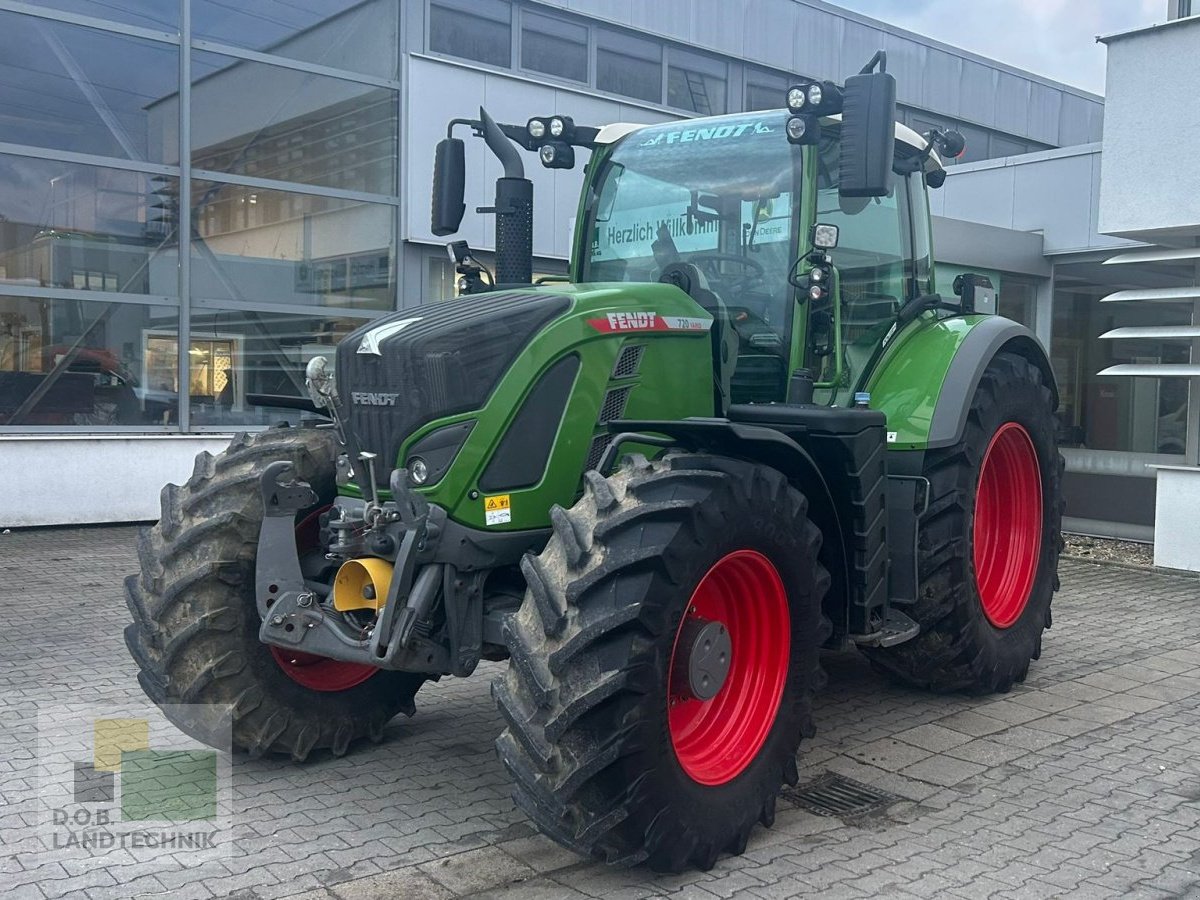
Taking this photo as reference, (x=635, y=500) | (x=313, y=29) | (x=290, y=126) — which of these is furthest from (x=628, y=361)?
(x=313, y=29)

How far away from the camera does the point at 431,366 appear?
159 inches

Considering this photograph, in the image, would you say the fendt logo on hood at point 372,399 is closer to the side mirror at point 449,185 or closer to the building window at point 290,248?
the side mirror at point 449,185

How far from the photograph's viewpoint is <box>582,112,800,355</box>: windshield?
5043 mm

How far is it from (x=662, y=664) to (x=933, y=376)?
8.25 ft

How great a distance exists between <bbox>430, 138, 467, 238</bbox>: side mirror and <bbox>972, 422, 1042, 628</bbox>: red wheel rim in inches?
116

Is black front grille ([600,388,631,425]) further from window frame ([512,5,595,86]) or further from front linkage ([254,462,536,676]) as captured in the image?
window frame ([512,5,595,86])

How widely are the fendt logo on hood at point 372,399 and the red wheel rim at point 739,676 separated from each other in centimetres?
126

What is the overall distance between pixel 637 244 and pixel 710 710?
7.30 ft

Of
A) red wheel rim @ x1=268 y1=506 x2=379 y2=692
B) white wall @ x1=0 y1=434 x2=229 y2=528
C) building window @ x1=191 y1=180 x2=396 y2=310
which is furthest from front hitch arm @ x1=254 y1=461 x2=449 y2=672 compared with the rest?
building window @ x1=191 y1=180 x2=396 y2=310

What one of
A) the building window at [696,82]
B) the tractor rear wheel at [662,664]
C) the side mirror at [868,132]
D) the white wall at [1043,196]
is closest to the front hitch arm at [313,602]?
the tractor rear wheel at [662,664]

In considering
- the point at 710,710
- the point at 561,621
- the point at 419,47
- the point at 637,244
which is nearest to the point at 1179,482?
the point at 637,244

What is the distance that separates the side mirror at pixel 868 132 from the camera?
4.28 metres

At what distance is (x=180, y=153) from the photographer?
11688mm

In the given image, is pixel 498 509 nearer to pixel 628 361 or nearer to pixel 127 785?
pixel 628 361
